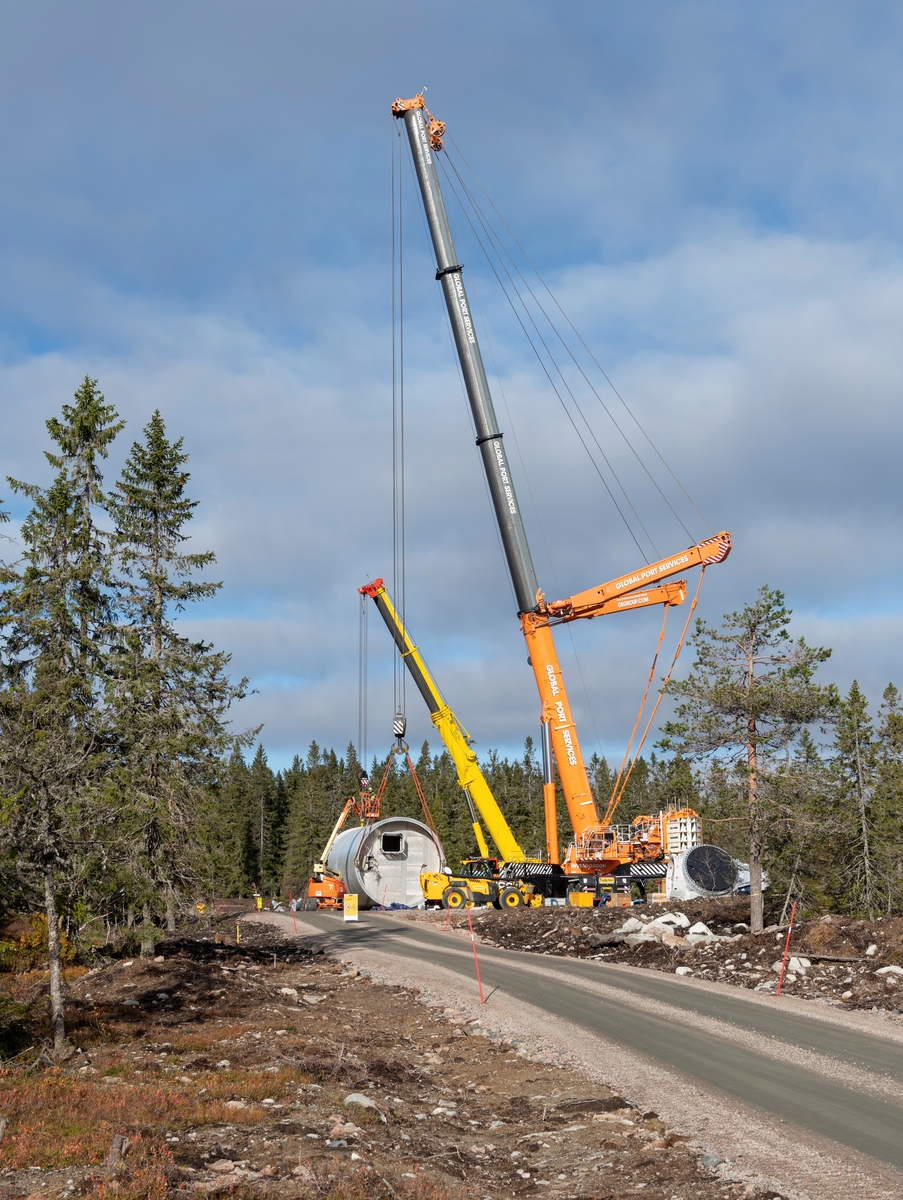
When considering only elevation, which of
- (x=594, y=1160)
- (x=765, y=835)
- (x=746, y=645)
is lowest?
(x=594, y=1160)

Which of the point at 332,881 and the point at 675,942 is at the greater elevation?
the point at 332,881

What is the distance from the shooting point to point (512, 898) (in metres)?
37.3

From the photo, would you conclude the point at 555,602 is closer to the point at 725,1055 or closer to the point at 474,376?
the point at 474,376

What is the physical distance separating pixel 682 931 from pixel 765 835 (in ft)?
17.8

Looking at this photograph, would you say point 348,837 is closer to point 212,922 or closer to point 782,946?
point 212,922

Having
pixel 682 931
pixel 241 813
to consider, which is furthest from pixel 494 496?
pixel 241 813

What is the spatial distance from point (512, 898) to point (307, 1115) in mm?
27401

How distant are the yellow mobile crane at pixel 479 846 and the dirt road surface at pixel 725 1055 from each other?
8.99 m

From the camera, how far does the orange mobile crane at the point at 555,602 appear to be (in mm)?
31969

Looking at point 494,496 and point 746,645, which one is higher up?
point 494,496

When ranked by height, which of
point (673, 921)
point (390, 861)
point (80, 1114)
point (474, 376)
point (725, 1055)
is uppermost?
point (474, 376)

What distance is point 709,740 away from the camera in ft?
87.0

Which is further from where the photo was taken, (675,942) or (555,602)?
Answer: (555,602)

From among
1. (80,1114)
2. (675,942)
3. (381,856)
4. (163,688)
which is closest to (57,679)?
(163,688)
